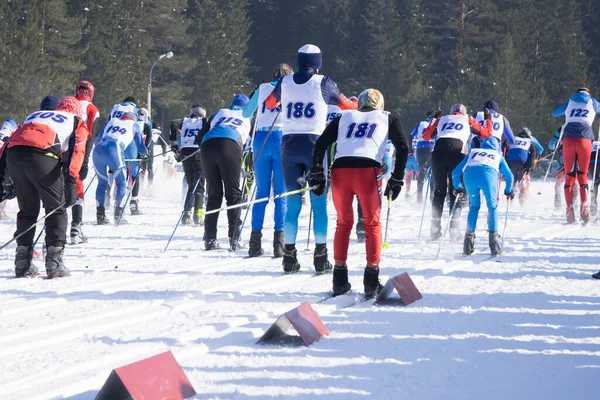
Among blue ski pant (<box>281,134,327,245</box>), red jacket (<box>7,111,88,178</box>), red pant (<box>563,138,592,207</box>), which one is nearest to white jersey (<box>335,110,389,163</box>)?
blue ski pant (<box>281,134,327,245</box>)

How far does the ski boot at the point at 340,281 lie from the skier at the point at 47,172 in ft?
8.09

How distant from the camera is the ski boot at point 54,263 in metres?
6.39

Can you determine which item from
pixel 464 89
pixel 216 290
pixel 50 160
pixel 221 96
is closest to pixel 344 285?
pixel 216 290

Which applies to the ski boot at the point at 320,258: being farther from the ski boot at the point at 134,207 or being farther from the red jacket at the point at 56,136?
the ski boot at the point at 134,207

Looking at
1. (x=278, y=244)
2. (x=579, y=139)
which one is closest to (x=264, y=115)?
(x=278, y=244)

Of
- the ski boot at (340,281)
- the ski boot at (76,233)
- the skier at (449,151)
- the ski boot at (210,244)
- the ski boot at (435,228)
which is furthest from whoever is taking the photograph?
the ski boot at (435,228)

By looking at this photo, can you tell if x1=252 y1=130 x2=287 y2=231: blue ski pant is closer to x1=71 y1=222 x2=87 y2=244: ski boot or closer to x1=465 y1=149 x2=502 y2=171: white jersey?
x1=465 y1=149 x2=502 y2=171: white jersey

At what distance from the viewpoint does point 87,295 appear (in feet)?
18.6

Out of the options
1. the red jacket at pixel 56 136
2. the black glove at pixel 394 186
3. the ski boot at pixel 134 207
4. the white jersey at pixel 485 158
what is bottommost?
the ski boot at pixel 134 207

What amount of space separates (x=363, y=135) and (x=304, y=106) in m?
1.14

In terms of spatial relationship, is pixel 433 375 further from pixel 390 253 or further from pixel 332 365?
pixel 390 253

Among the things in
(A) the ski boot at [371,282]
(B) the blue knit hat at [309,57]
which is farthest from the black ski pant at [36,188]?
(A) the ski boot at [371,282]

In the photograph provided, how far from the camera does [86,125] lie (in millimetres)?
7680

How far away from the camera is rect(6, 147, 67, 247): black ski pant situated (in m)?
6.26
